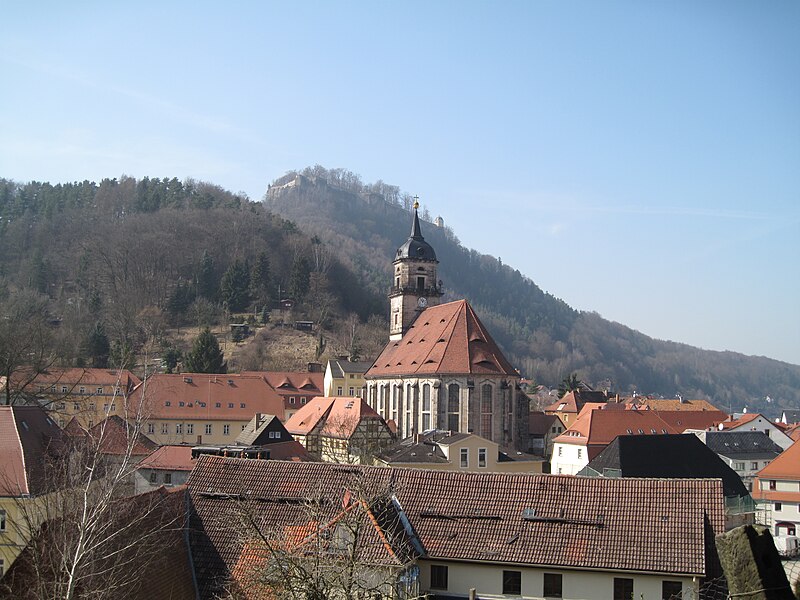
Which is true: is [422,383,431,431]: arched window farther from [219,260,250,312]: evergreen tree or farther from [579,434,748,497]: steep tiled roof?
[219,260,250,312]: evergreen tree

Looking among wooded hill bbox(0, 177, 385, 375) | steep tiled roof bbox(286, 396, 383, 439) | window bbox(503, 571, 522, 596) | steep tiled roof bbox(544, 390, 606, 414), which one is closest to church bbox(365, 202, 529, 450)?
steep tiled roof bbox(286, 396, 383, 439)

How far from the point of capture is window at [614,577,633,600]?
647 inches

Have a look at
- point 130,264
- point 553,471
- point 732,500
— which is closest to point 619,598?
point 732,500

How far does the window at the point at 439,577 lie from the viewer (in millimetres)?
17094

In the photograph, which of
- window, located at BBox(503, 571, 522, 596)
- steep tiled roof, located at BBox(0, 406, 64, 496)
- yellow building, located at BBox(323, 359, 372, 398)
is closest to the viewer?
window, located at BBox(503, 571, 522, 596)

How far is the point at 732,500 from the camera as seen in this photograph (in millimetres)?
38031

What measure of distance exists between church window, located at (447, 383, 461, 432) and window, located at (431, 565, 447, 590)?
36.2m

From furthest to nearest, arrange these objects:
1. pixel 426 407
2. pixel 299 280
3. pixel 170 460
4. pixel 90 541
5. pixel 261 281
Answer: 1. pixel 299 280
2. pixel 261 281
3. pixel 426 407
4. pixel 170 460
5. pixel 90 541

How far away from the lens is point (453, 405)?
5353cm

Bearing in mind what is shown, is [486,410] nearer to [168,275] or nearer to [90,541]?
[90,541]

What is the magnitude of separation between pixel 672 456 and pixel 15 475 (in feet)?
104

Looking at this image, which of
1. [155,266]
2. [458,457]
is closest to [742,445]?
[458,457]

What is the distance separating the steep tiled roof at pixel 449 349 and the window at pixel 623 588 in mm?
36654

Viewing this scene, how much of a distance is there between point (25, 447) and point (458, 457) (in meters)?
21.9
